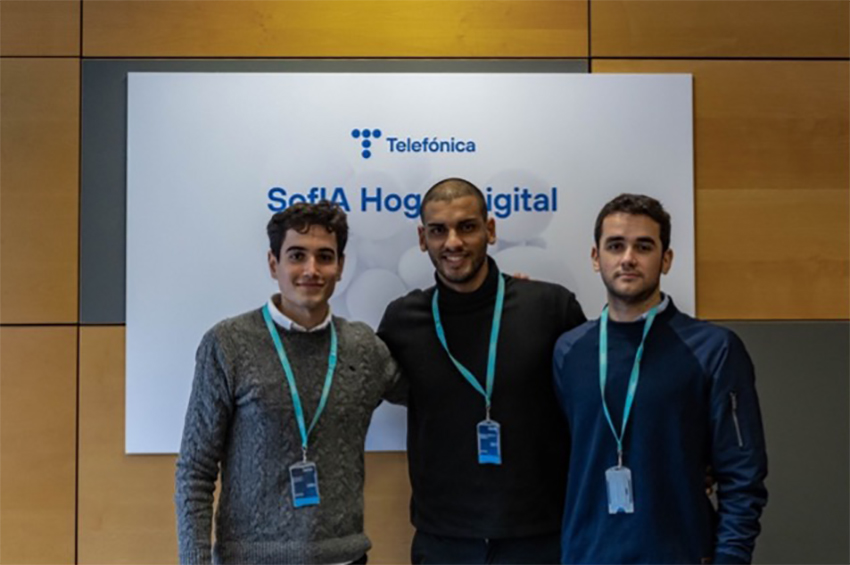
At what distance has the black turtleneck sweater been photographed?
2254mm

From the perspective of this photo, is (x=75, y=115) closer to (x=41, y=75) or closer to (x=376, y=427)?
(x=41, y=75)

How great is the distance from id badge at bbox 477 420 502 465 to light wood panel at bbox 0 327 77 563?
167cm

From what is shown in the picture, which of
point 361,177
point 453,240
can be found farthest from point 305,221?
point 361,177

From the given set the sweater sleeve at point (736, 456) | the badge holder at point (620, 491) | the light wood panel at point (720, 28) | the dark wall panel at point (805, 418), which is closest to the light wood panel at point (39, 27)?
the light wood panel at point (720, 28)

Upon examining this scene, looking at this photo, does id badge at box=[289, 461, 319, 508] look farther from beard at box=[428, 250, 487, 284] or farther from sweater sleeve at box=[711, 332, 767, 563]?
sweater sleeve at box=[711, 332, 767, 563]

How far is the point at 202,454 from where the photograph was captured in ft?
6.79

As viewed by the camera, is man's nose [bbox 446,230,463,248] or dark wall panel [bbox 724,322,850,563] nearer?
man's nose [bbox 446,230,463,248]

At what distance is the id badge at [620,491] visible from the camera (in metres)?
2.05

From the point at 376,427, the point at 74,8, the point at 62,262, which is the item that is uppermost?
the point at 74,8

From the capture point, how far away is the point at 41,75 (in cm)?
289

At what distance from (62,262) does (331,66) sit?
4.32ft

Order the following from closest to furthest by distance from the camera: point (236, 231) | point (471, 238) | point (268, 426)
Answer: point (268, 426) → point (471, 238) → point (236, 231)

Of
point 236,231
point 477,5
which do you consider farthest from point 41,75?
point 477,5

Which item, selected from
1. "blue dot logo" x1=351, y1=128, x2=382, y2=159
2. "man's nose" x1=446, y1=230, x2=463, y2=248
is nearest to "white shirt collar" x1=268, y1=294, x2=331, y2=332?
"man's nose" x1=446, y1=230, x2=463, y2=248
